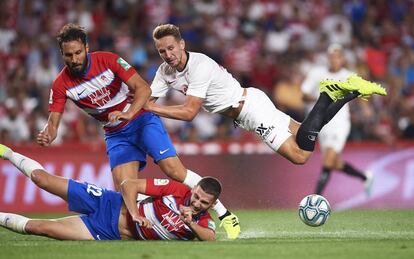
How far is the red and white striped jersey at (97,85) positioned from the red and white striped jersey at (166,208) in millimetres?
1464

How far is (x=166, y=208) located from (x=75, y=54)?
200 centimetres

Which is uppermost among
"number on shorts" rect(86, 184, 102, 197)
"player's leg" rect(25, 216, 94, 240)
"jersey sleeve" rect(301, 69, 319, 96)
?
"jersey sleeve" rect(301, 69, 319, 96)

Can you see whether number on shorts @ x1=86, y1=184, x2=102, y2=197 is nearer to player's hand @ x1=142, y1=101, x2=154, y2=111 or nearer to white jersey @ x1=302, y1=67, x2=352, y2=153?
player's hand @ x1=142, y1=101, x2=154, y2=111

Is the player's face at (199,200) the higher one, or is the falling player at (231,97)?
the falling player at (231,97)

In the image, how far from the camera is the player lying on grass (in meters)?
8.95

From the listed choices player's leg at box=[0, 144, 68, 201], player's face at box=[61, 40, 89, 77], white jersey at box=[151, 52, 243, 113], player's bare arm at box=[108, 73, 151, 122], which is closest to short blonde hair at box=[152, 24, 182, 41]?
white jersey at box=[151, 52, 243, 113]

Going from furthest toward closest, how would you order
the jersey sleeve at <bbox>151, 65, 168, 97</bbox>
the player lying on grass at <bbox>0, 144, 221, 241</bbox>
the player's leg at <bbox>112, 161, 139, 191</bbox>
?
the jersey sleeve at <bbox>151, 65, 168, 97</bbox> → the player's leg at <bbox>112, 161, 139, 191</bbox> → the player lying on grass at <bbox>0, 144, 221, 241</bbox>

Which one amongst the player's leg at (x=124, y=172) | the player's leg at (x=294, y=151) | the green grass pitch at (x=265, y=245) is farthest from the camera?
the player's leg at (x=294, y=151)

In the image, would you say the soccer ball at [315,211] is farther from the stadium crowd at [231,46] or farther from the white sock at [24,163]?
the stadium crowd at [231,46]

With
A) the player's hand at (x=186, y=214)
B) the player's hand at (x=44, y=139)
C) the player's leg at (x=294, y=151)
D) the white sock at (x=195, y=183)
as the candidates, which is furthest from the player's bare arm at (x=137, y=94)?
the player's leg at (x=294, y=151)

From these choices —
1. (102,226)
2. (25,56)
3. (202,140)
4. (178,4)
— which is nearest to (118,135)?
(102,226)

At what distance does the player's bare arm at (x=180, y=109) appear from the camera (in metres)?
10.1

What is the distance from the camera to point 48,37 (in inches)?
713

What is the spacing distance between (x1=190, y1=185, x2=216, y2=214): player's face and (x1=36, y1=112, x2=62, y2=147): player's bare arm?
1844mm
